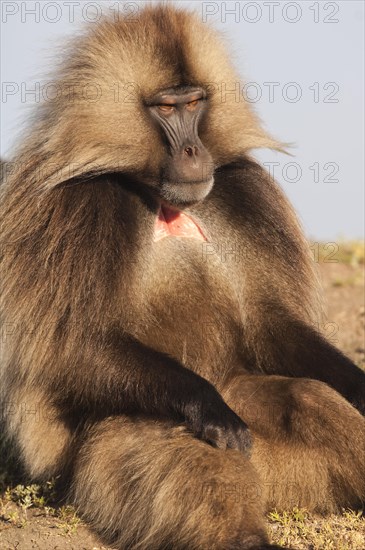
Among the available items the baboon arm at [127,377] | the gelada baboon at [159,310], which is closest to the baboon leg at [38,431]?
the gelada baboon at [159,310]

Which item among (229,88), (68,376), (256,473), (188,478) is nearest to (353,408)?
(256,473)

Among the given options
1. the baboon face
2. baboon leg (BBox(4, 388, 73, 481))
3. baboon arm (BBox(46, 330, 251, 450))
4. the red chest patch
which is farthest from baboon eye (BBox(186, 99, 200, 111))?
baboon leg (BBox(4, 388, 73, 481))

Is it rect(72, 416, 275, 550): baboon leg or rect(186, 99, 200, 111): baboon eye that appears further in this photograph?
rect(186, 99, 200, 111): baboon eye

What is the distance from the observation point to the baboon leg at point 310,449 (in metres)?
4.06

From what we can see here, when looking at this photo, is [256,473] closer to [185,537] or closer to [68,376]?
[185,537]

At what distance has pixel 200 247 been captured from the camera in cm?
444

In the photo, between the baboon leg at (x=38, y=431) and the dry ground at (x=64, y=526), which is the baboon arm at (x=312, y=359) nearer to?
the dry ground at (x=64, y=526)

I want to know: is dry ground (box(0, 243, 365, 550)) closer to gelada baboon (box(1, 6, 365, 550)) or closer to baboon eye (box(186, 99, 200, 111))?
gelada baboon (box(1, 6, 365, 550))

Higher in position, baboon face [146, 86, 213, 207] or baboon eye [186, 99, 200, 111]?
baboon eye [186, 99, 200, 111]

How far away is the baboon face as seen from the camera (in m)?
4.14

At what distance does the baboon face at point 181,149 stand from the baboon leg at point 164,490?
0.89 meters

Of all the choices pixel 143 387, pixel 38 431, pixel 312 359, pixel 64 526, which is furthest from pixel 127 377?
pixel 312 359

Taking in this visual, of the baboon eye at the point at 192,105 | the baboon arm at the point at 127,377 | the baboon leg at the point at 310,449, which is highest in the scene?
the baboon eye at the point at 192,105

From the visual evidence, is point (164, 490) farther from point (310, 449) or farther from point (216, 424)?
point (310, 449)
